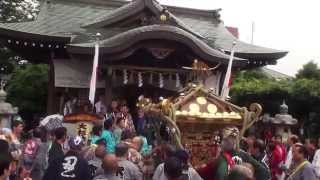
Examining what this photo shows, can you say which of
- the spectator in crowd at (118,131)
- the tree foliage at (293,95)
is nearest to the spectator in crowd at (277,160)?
the spectator in crowd at (118,131)

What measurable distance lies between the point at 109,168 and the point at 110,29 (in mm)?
10285

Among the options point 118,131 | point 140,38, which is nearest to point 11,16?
point 140,38

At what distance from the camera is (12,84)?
2372 cm

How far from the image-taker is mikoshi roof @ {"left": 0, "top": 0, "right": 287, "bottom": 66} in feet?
44.1

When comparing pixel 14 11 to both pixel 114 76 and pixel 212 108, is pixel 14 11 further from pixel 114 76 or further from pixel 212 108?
pixel 212 108

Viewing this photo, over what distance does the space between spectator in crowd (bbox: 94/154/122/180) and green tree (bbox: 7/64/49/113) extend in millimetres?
17058

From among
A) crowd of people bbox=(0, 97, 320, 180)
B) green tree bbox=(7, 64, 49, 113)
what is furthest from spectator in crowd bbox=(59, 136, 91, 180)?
green tree bbox=(7, 64, 49, 113)

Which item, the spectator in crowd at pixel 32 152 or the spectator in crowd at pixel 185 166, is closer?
the spectator in crowd at pixel 185 166

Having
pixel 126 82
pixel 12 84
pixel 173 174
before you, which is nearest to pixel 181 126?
pixel 173 174

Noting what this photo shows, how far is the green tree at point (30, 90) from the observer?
22344 mm

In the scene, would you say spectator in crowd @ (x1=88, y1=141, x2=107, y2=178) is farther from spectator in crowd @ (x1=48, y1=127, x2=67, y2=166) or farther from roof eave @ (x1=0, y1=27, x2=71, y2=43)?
roof eave @ (x1=0, y1=27, x2=71, y2=43)

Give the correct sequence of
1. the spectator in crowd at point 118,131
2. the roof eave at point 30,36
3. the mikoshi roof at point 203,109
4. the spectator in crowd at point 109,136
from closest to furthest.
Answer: the mikoshi roof at point 203,109, the spectator in crowd at point 109,136, the spectator in crowd at point 118,131, the roof eave at point 30,36

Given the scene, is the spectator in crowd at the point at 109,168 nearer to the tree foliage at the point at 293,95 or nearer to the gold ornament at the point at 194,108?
the gold ornament at the point at 194,108

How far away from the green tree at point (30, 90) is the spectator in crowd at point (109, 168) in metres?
17.1
